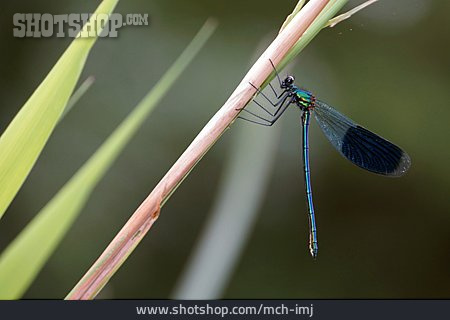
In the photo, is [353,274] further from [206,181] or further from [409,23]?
[409,23]

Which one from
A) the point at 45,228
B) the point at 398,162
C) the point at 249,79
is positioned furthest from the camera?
the point at 398,162

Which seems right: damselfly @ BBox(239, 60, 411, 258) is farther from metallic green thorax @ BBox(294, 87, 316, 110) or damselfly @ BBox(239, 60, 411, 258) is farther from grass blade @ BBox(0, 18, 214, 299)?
grass blade @ BBox(0, 18, 214, 299)

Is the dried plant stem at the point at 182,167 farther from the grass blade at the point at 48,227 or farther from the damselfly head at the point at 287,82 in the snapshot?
the damselfly head at the point at 287,82

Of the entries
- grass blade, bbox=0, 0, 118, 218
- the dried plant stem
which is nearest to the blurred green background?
the dried plant stem

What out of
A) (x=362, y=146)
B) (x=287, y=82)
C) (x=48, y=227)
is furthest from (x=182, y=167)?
(x=362, y=146)

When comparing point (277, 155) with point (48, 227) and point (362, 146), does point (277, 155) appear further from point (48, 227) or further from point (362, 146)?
point (48, 227)

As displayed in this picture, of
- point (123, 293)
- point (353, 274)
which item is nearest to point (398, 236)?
point (353, 274)
